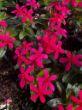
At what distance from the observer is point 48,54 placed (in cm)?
261

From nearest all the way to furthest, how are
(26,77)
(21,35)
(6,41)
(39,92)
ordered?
(39,92)
(26,77)
(6,41)
(21,35)

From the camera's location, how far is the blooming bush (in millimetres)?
2301

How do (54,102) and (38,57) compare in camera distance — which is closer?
(54,102)

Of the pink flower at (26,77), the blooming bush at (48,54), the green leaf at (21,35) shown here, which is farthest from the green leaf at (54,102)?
the green leaf at (21,35)

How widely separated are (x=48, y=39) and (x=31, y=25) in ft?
1.40

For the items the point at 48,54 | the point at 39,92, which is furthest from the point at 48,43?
the point at 39,92

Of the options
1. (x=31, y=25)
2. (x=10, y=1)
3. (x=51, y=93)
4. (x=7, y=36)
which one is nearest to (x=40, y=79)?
(x=51, y=93)

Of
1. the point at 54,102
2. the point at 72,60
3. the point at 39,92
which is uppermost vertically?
the point at 72,60

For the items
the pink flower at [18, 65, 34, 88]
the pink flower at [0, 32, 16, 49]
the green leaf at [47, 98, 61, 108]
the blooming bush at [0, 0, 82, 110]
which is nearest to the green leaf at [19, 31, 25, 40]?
the blooming bush at [0, 0, 82, 110]

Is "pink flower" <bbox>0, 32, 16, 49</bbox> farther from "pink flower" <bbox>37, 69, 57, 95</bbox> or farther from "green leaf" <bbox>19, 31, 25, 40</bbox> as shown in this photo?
"pink flower" <bbox>37, 69, 57, 95</bbox>

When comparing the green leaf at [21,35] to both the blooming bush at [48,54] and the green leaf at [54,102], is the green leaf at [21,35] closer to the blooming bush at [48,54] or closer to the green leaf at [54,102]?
the blooming bush at [48,54]

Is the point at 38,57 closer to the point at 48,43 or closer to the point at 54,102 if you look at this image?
the point at 48,43

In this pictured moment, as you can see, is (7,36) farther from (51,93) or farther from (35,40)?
(51,93)

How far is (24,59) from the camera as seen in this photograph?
247 centimetres
